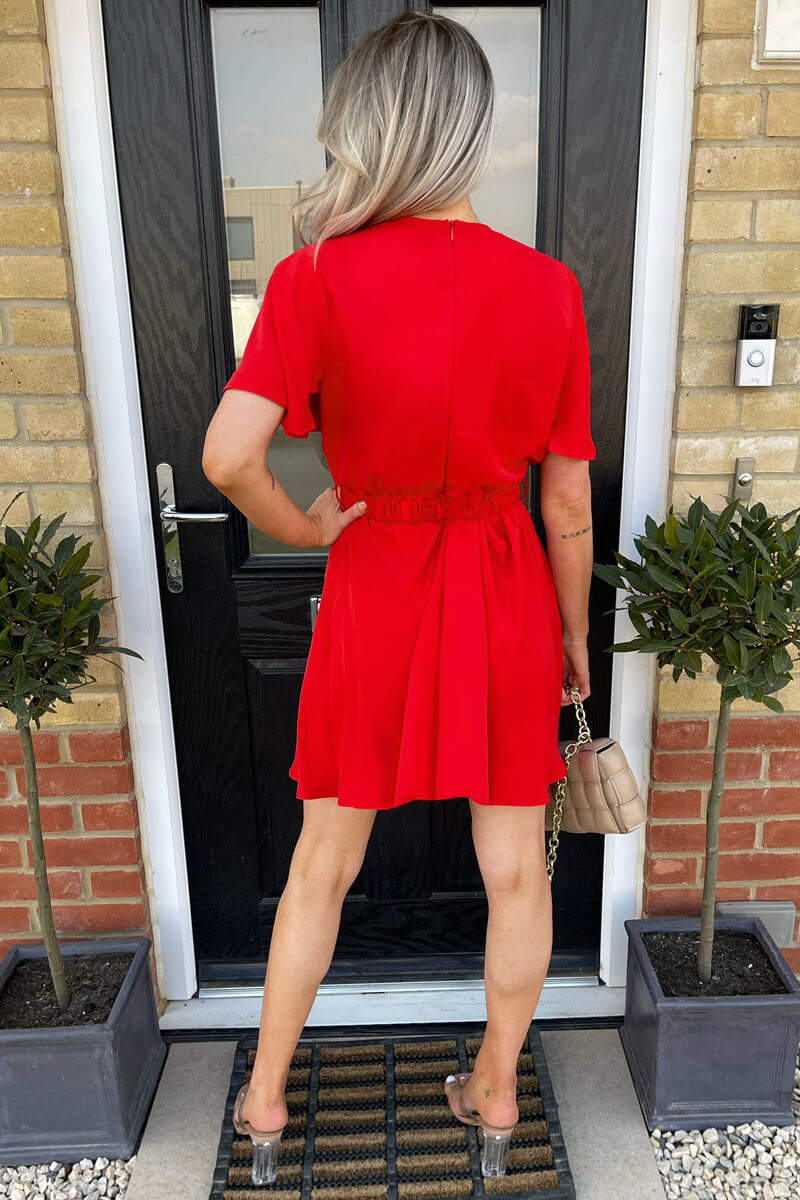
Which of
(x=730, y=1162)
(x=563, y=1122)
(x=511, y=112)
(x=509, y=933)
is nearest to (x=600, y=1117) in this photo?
(x=563, y=1122)

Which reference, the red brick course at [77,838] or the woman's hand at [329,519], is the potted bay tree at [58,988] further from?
the woman's hand at [329,519]

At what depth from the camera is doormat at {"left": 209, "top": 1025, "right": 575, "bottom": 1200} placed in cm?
178

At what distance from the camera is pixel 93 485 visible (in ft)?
6.28

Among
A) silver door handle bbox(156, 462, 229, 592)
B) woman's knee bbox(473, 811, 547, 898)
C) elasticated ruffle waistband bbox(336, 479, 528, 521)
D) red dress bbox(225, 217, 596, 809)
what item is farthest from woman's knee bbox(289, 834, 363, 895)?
silver door handle bbox(156, 462, 229, 592)

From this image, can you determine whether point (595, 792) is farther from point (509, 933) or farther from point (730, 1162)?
point (730, 1162)

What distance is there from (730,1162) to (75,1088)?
1356mm

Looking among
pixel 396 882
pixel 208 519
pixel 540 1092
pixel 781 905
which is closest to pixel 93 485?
pixel 208 519

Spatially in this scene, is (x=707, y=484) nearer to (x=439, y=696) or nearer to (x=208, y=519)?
(x=439, y=696)

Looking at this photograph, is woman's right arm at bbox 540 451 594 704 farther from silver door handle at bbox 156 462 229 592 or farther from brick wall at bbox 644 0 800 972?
silver door handle at bbox 156 462 229 592

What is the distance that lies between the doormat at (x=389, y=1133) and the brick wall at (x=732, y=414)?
1.90 feet

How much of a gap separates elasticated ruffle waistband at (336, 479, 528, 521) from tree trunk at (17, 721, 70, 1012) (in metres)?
0.85

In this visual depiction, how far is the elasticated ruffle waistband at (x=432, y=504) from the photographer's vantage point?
4.89 feet

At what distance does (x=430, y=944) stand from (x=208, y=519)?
4.14ft

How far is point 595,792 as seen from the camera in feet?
5.85
